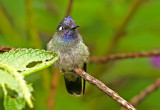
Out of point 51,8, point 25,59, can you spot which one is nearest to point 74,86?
point 51,8

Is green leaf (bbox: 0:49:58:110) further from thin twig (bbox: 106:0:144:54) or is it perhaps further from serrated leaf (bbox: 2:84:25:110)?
thin twig (bbox: 106:0:144:54)

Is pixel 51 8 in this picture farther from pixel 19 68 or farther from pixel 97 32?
pixel 19 68

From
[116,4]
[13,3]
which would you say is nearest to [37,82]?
[13,3]

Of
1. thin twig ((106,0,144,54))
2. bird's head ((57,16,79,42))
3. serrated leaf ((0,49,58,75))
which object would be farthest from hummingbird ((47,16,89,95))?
serrated leaf ((0,49,58,75))

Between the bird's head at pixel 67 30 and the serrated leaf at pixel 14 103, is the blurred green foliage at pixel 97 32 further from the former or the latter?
the serrated leaf at pixel 14 103

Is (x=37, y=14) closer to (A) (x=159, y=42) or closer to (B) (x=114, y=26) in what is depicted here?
(B) (x=114, y=26)

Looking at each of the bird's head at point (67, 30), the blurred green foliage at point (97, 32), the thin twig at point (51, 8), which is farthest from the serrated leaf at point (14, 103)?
the thin twig at point (51, 8)
